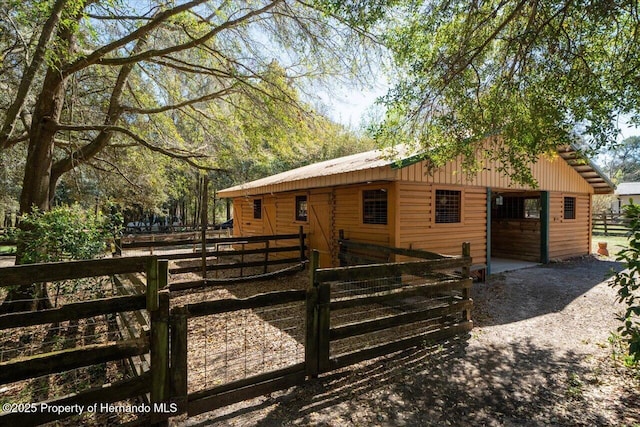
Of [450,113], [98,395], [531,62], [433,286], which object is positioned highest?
[531,62]

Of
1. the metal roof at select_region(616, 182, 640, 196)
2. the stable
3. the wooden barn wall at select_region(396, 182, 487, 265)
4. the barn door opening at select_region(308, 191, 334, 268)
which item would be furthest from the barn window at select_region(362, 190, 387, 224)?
the metal roof at select_region(616, 182, 640, 196)

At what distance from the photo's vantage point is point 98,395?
250 cm

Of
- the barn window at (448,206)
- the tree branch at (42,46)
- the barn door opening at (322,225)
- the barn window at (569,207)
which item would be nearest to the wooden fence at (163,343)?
the tree branch at (42,46)

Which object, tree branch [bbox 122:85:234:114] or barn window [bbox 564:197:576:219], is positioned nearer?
tree branch [bbox 122:85:234:114]

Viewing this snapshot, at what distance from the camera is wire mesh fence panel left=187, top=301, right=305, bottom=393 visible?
3877 millimetres

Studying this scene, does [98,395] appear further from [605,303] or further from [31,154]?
[605,303]

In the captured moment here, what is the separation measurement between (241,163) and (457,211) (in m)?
6.06

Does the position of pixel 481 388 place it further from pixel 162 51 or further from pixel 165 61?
pixel 165 61

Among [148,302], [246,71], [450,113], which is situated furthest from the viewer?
[246,71]

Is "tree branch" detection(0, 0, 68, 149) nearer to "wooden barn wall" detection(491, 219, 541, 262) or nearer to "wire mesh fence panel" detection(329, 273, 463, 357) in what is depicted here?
"wire mesh fence panel" detection(329, 273, 463, 357)

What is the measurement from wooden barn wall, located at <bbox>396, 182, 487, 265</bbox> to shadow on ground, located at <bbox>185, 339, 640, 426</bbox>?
3840 millimetres

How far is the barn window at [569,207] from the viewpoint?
502 inches

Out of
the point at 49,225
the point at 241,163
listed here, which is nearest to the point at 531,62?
the point at 241,163

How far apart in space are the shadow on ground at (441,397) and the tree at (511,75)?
365 cm
